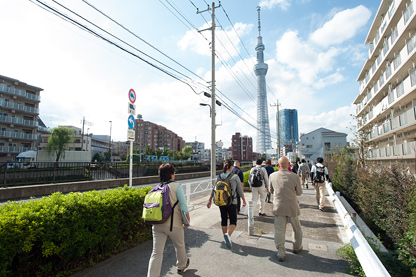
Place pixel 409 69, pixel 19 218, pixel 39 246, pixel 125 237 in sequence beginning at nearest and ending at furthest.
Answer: pixel 19 218, pixel 39 246, pixel 125 237, pixel 409 69

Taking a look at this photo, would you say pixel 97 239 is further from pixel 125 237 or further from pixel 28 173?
pixel 28 173

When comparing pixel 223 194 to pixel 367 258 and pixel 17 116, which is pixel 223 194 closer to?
pixel 367 258

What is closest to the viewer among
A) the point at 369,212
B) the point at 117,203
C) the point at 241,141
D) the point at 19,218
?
the point at 19,218

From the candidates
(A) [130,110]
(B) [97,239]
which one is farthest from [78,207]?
(A) [130,110]

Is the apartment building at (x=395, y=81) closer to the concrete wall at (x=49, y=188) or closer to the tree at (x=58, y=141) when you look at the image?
the concrete wall at (x=49, y=188)

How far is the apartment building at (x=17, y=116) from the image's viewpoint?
34625 mm

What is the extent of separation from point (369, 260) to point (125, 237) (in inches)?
156

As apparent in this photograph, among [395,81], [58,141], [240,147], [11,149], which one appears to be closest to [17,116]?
[11,149]

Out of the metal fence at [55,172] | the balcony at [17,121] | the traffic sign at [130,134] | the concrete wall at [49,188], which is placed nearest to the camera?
the traffic sign at [130,134]

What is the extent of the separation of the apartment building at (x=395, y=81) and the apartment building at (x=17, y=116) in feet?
159

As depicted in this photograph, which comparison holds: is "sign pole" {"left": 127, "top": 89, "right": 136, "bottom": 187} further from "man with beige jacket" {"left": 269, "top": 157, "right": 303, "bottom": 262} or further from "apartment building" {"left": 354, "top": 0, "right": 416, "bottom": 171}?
"apartment building" {"left": 354, "top": 0, "right": 416, "bottom": 171}

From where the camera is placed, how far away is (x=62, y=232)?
282cm

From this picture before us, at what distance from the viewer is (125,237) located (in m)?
4.14

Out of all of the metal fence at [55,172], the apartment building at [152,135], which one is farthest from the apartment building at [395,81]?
the apartment building at [152,135]
